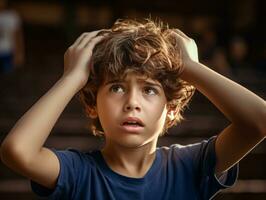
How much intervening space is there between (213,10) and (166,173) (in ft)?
33.7

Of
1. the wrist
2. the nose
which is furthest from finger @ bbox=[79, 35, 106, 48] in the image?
the nose

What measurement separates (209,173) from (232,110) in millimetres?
194

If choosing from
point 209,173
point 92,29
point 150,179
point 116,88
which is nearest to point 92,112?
point 116,88

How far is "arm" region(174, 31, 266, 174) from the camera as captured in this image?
1.87m

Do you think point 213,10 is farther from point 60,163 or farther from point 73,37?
point 60,163

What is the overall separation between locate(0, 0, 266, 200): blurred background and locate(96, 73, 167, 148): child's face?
456cm

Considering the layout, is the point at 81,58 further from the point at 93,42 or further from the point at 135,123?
the point at 135,123

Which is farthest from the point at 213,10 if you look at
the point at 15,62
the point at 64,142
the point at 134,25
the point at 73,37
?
the point at 134,25

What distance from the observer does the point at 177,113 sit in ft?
6.82

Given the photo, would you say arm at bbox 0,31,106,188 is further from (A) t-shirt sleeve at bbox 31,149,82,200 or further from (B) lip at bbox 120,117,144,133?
(B) lip at bbox 120,117,144,133

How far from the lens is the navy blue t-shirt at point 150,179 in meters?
1.86

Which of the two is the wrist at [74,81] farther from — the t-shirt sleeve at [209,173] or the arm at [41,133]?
the t-shirt sleeve at [209,173]

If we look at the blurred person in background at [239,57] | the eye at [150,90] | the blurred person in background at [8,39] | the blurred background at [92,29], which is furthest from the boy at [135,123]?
the blurred person in background at [239,57]

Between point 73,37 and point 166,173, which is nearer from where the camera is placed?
point 166,173
